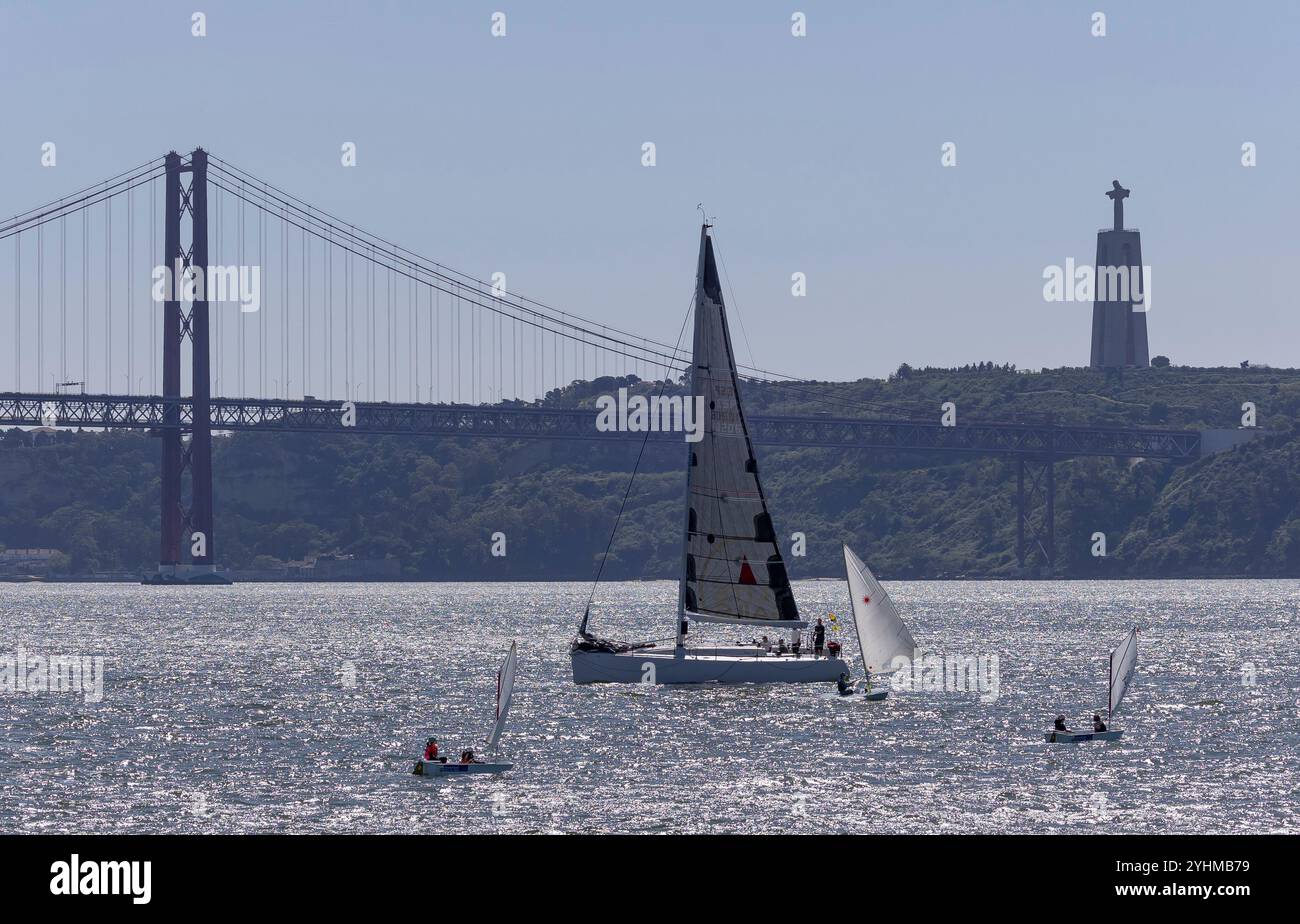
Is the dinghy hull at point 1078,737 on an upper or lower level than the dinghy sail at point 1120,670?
lower

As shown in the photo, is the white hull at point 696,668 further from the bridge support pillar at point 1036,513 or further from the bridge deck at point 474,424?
the bridge support pillar at point 1036,513

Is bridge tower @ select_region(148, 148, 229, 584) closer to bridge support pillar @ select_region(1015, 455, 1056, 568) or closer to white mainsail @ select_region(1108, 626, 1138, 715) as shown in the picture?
bridge support pillar @ select_region(1015, 455, 1056, 568)

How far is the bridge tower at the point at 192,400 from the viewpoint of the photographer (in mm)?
128125

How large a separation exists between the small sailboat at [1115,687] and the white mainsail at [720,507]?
10.6 m

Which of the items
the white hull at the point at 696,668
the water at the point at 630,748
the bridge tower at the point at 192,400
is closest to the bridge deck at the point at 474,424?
the bridge tower at the point at 192,400

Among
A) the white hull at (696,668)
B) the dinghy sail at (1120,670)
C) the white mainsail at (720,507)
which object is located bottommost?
the white hull at (696,668)

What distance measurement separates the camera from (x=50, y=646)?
77625mm

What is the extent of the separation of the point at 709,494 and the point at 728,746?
467 inches

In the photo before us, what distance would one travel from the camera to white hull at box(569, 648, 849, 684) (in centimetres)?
4569

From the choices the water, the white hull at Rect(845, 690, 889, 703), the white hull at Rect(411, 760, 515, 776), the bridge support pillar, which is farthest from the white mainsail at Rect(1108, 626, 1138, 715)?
the bridge support pillar

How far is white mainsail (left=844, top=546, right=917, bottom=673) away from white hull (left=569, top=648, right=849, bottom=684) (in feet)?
10.7

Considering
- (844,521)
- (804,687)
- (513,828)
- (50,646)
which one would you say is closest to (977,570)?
(844,521)
